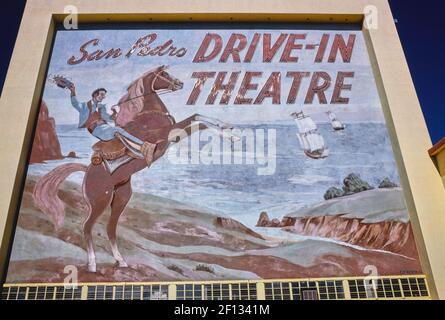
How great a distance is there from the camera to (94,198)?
11.4 meters

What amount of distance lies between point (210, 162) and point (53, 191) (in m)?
4.40

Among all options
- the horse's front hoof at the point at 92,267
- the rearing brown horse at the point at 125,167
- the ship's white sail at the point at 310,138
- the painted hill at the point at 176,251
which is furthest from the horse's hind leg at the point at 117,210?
the ship's white sail at the point at 310,138

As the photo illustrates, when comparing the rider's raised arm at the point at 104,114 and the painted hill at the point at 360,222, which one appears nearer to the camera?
the painted hill at the point at 360,222

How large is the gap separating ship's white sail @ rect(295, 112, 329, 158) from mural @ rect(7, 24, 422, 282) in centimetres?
3

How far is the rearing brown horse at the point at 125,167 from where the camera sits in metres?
11.2

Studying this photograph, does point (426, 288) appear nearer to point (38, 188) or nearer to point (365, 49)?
point (365, 49)

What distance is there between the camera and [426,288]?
34.0 ft

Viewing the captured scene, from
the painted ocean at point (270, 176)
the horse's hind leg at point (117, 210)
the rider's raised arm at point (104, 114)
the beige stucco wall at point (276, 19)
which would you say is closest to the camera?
the horse's hind leg at point (117, 210)

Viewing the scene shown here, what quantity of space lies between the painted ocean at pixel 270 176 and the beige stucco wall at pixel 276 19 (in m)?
0.62

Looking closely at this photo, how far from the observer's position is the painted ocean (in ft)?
37.3

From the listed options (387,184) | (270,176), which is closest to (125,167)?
(270,176)

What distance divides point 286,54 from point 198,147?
14.4ft

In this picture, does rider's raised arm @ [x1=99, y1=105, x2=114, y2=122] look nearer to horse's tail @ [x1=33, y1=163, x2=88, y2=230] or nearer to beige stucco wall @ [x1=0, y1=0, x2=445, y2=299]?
horse's tail @ [x1=33, y1=163, x2=88, y2=230]

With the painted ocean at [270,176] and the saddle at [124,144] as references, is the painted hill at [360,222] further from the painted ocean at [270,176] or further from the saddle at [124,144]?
the saddle at [124,144]
